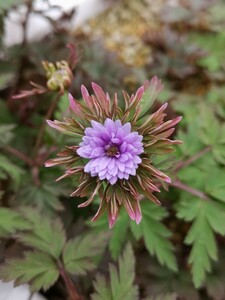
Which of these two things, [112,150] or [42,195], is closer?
[112,150]

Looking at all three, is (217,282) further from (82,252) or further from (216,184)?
(82,252)

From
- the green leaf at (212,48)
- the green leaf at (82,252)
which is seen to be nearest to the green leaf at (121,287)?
the green leaf at (82,252)

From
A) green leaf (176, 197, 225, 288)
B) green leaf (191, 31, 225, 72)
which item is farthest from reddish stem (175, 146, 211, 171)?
green leaf (191, 31, 225, 72)

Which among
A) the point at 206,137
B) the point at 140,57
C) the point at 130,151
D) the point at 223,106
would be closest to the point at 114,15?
the point at 140,57

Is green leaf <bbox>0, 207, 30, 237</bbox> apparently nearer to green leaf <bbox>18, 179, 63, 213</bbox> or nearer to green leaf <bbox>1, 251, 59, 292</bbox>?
green leaf <bbox>1, 251, 59, 292</bbox>

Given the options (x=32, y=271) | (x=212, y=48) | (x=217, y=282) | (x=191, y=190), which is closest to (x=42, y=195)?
(x=32, y=271)

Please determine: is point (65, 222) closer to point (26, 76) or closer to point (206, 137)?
point (206, 137)

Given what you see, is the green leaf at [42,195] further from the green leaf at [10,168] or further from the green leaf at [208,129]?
the green leaf at [208,129]
